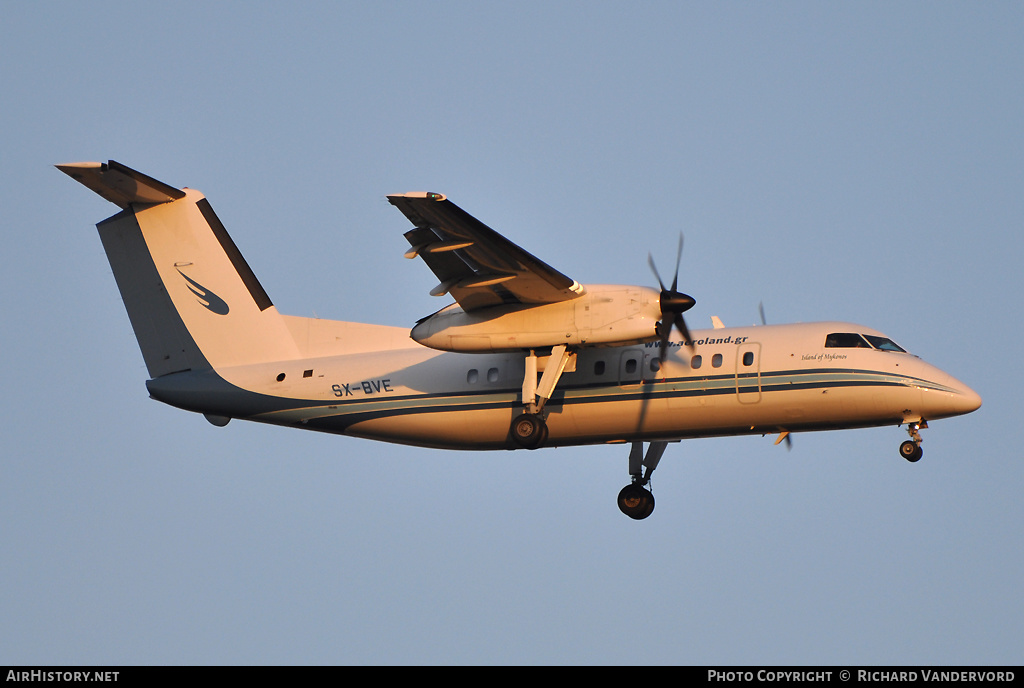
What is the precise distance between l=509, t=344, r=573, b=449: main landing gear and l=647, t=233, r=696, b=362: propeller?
4.60 ft

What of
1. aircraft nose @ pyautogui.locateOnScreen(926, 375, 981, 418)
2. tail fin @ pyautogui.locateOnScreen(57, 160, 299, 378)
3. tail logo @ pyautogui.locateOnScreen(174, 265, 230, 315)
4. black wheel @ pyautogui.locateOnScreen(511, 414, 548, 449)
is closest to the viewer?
aircraft nose @ pyautogui.locateOnScreen(926, 375, 981, 418)

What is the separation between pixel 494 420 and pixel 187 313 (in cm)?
583

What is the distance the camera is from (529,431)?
56.3 ft

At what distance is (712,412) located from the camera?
55.9 ft

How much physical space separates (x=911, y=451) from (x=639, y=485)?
519 cm

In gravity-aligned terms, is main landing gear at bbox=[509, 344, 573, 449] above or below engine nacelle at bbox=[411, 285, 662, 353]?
below

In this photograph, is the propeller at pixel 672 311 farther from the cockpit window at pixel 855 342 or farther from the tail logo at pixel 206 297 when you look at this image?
the tail logo at pixel 206 297

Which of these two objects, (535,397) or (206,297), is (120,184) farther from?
(535,397)

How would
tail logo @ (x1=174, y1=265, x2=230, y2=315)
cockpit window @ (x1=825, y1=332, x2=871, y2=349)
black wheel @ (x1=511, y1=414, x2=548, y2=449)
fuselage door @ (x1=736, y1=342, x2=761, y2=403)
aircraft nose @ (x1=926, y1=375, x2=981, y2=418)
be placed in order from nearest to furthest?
aircraft nose @ (x1=926, y1=375, x2=981, y2=418), fuselage door @ (x1=736, y1=342, x2=761, y2=403), cockpit window @ (x1=825, y1=332, x2=871, y2=349), black wheel @ (x1=511, y1=414, x2=548, y2=449), tail logo @ (x1=174, y1=265, x2=230, y2=315)

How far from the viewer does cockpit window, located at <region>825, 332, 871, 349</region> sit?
55.7ft

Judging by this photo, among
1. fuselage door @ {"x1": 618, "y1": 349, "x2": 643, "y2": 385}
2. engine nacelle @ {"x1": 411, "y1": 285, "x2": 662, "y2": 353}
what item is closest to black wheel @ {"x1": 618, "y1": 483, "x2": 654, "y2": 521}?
fuselage door @ {"x1": 618, "y1": 349, "x2": 643, "y2": 385}

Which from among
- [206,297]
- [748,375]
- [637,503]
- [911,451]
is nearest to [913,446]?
[911,451]

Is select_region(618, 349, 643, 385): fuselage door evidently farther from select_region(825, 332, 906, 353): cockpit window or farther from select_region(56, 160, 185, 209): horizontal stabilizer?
select_region(56, 160, 185, 209): horizontal stabilizer
